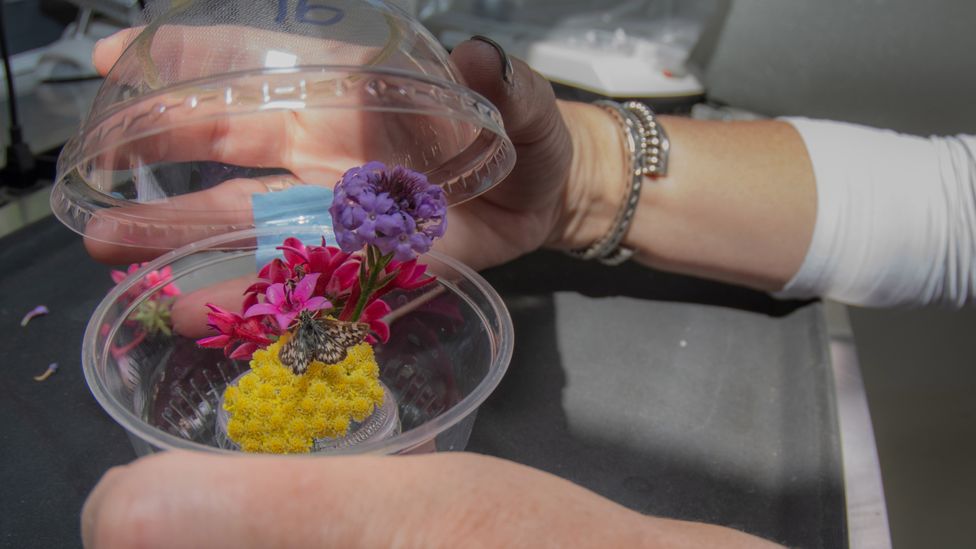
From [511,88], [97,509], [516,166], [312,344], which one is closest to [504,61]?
[511,88]

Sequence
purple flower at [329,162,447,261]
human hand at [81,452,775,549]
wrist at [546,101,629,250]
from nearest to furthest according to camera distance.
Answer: human hand at [81,452,775,549]
purple flower at [329,162,447,261]
wrist at [546,101,629,250]

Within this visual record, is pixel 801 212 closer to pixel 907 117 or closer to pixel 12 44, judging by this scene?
pixel 907 117

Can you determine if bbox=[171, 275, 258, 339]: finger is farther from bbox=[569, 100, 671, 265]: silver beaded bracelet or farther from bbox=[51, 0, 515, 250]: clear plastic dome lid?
bbox=[569, 100, 671, 265]: silver beaded bracelet

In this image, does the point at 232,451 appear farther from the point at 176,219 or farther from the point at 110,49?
the point at 110,49

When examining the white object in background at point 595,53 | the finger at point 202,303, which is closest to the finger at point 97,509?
the finger at point 202,303

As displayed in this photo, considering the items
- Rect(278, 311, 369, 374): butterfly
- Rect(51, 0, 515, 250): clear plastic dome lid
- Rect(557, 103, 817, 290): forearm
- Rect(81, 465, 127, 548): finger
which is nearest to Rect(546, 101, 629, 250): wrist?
Rect(557, 103, 817, 290): forearm

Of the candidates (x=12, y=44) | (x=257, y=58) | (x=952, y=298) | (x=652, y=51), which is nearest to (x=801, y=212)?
(x=952, y=298)
